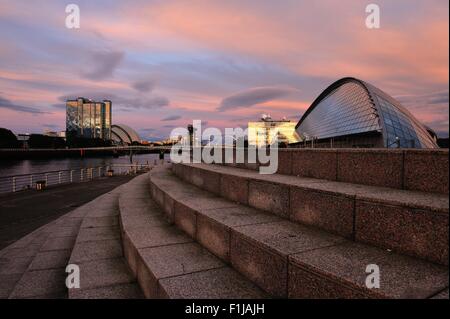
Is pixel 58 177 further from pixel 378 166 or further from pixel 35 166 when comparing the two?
pixel 35 166

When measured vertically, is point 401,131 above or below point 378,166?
above

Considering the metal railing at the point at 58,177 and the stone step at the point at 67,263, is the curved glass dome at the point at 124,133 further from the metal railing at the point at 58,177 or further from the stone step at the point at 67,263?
the stone step at the point at 67,263

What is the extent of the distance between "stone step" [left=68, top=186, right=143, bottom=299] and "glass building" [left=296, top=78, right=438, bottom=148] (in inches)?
1226

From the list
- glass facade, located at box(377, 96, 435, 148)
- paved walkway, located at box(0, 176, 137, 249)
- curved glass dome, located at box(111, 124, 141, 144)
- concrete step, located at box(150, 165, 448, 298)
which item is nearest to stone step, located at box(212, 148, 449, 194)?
concrete step, located at box(150, 165, 448, 298)

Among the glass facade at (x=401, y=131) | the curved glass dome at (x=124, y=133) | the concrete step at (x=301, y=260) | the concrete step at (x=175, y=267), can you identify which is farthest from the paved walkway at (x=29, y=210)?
the curved glass dome at (x=124, y=133)

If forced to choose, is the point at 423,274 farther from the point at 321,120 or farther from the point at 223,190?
the point at 321,120

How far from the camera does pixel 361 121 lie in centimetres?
3866

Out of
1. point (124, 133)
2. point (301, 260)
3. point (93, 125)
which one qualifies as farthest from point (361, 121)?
point (93, 125)

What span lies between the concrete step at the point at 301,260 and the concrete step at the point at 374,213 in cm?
9

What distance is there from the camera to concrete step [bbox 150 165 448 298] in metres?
1.90

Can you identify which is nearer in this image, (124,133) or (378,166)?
(378,166)

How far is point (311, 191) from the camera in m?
3.30

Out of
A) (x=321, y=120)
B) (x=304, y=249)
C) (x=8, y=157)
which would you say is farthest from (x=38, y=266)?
(x=8, y=157)

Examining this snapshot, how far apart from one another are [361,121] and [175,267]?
4105 cm
